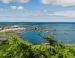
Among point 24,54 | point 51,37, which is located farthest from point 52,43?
point 24,54

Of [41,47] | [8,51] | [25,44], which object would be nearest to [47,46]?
[41,47]

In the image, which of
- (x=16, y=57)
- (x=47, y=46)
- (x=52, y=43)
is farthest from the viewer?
(x=52, y=43)

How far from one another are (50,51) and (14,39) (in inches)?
26.8

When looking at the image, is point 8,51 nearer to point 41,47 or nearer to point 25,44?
point 25,44

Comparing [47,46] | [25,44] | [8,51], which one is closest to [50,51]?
[47,46]

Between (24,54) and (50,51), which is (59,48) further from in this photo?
(24,54)

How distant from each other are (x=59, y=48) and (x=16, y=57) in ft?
2.91

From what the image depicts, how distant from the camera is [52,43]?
413 cm

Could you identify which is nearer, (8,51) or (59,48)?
(8,51)

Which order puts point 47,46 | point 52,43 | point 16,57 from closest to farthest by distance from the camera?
1. point 16,57
2. point 47,46
3. point 52,43

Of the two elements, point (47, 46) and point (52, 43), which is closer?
point (47, 46)

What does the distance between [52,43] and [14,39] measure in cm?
77

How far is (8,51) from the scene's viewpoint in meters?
3.69

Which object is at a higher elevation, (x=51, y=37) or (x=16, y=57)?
(x=51, y=37)
